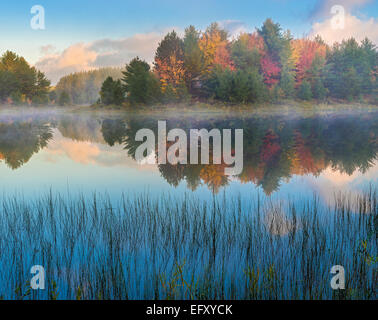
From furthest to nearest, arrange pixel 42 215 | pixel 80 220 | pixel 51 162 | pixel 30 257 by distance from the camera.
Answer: pixel 51 162 < pixel 42 215 < pixel 80 220 < pixel 30 257

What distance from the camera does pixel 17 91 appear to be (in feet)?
195

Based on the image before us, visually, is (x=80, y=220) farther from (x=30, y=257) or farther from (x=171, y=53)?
(x=171, y=53)

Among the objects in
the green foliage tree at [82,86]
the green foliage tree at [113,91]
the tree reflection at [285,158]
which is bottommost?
the tree reflection at [285,158]

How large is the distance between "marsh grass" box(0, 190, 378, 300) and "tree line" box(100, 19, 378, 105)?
37.6 metres

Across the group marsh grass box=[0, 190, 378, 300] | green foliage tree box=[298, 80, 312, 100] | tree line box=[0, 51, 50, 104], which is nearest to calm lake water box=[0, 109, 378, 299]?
marsh grass box=[0, 190, 378, 300]

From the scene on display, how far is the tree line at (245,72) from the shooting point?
147 feet

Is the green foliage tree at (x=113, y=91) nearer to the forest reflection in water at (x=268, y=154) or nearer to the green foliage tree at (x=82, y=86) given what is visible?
the forest reflection in water at (x=268, y=154)

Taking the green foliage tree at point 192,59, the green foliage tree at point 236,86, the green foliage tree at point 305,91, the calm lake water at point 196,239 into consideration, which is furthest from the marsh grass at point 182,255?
the green foliage tree at point 305,91

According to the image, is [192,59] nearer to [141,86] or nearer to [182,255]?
[141,86]

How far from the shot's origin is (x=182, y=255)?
18.9 ft

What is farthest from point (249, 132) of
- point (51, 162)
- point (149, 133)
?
point (51, 162)

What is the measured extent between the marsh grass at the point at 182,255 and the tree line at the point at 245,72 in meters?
37.6

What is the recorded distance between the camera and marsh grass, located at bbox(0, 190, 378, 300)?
469cm
